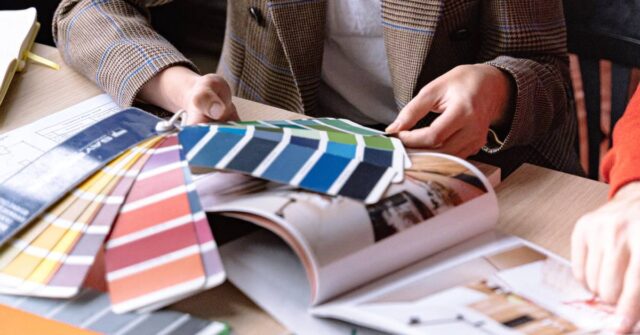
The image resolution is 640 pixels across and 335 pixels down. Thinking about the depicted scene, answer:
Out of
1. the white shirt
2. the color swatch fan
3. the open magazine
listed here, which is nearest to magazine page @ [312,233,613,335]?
the open magazine

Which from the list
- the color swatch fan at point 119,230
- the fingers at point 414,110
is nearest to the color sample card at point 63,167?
the color swatch fan at point 119,230

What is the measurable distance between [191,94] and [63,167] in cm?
15

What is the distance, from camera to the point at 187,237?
544 millimetres

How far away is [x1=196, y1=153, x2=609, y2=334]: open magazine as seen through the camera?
0.49 meters

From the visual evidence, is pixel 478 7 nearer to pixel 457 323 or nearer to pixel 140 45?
pixel 140 45

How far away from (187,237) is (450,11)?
1.63 ft

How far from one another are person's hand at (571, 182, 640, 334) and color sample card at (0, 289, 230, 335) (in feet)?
0.85

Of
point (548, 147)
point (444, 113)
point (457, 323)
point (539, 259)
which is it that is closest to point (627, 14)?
point (548, 147)

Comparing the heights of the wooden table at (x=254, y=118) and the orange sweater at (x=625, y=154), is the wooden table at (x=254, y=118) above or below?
below

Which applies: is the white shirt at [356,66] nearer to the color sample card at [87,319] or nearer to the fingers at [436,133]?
the fingers at [436,133]

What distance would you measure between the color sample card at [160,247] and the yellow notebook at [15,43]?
1.29 ft

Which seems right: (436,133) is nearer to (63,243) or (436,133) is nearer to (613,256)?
(613,256)

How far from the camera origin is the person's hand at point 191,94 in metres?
0.71

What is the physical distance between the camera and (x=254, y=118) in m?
0.81
